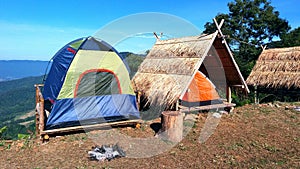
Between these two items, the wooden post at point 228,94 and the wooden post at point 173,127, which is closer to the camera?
the wooden post at point 173,127

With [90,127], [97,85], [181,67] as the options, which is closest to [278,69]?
[181,67]

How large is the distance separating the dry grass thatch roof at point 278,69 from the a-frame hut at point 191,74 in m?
4.88

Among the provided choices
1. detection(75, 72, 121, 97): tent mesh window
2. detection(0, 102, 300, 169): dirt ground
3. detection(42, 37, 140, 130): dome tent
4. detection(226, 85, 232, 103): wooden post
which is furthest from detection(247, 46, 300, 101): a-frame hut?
detection(75, 72, 121, 97): tent mesh window

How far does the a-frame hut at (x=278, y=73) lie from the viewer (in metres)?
12.7

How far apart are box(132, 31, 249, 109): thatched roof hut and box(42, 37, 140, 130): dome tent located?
1138mm

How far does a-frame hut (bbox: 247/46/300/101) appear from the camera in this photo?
12.7 metres

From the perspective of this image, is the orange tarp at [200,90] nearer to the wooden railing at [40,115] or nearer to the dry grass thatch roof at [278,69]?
the wooden railing at [40,115]

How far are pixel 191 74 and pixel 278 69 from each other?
8421 millimetres

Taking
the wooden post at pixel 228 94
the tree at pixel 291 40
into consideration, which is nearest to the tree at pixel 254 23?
the tree at pixel 291 40

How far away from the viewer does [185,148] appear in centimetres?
597

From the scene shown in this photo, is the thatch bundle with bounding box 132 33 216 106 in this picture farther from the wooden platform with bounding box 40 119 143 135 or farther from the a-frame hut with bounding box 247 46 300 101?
the a-frame hut with bounding box 247 46 300 101

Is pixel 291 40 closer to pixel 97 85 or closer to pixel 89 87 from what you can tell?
pixel 97 85

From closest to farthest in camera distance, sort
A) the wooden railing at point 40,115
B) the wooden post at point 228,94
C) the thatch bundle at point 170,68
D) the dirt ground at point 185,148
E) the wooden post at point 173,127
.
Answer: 1. the dirt ground at point 185,148
2. the wooden railing at point 40,115
3. the wooden post at point 173,127
4. the thatch bundle at point 170,68
5. the wooden post at point 228,94

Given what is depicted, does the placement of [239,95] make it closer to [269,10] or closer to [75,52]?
[75,52]
